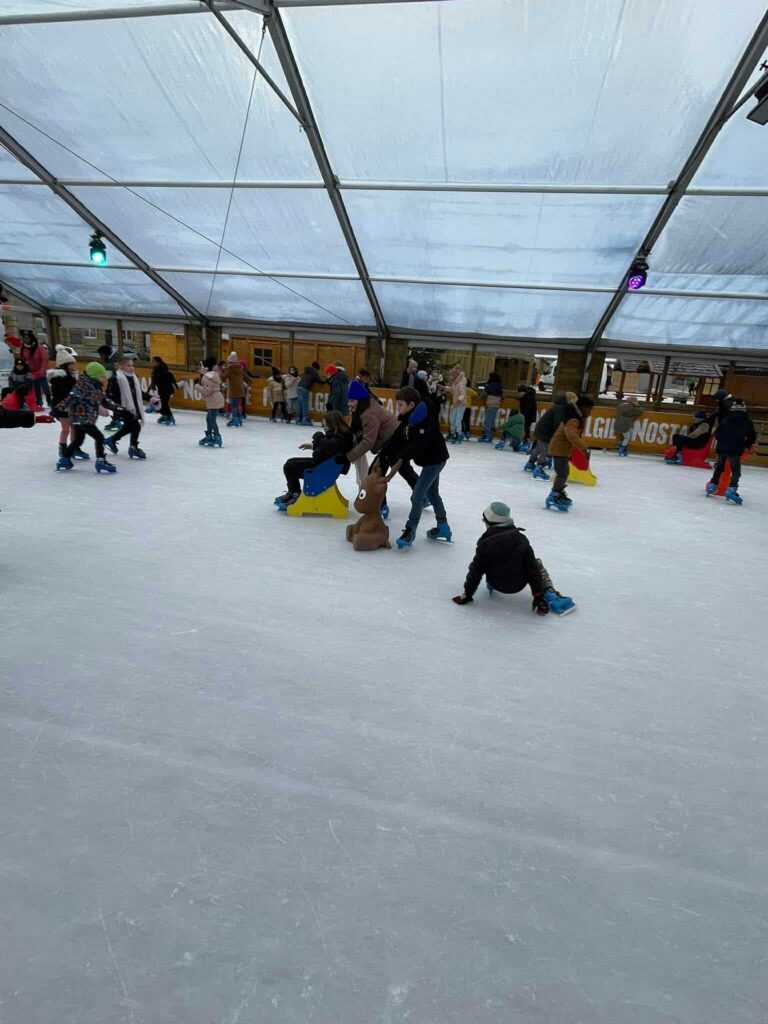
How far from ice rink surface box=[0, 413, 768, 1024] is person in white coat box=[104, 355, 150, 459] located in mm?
3282

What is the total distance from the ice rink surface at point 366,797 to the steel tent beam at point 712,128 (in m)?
5.09

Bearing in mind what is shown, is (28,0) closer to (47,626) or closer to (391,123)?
(391,123)

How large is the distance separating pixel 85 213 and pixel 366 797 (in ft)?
36.8

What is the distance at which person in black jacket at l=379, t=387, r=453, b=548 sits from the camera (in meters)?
4.50

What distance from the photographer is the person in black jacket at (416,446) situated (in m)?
4.50

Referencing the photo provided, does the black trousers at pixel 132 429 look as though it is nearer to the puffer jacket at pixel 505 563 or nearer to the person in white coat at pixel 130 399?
the person in white coat at pixel 130 399

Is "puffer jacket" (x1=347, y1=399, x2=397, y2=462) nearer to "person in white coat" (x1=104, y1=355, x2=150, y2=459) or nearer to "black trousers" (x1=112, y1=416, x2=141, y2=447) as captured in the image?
"person in white coat" (x1=104, y1=355, x2=150, y2=459)

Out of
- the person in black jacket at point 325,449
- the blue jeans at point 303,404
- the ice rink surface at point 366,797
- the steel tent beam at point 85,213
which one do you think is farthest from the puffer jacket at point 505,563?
the steel tent beam at point 85,213

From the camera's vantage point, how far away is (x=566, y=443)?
6336mm

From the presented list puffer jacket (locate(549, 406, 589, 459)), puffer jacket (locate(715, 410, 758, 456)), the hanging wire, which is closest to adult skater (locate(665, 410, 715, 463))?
puffer jacket (locate(715, 410, 758, 456))

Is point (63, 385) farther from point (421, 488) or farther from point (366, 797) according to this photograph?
point (366, 797)

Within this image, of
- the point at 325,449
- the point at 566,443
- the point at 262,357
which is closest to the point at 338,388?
the point at 566,443

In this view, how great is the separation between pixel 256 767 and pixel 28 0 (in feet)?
25.9

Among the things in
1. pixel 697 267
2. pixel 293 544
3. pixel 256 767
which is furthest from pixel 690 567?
pixel 697 267
